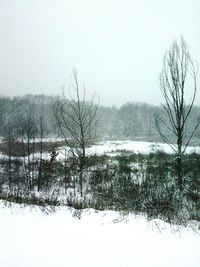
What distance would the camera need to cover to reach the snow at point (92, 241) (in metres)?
4.20

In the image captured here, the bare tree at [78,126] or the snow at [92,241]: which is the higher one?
the bare tree at [78,126]

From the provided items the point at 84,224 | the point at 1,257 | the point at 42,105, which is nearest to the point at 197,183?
the point at 84,224

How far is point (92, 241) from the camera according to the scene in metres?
4.91

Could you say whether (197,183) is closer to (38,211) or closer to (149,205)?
(149,205)

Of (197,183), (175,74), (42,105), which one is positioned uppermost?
(42,105)

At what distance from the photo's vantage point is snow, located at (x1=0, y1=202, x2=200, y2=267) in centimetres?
420

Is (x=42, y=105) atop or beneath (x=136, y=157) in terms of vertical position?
atop

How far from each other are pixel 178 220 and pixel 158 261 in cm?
209

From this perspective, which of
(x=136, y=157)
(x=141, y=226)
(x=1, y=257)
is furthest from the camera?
(x=136, y=157)

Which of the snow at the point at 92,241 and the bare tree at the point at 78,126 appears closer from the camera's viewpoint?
the snow at the point at 92,241

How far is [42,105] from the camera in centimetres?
9406

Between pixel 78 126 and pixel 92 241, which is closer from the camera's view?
pixel 92 241

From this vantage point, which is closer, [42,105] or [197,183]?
[197,183]

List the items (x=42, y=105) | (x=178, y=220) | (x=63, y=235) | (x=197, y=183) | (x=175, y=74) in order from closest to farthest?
(x=63, y=235)
(x=178, y=220)
(x=175, y=74)
(x=197, y=183)
(x=42, y=105)
